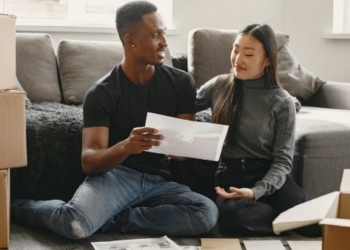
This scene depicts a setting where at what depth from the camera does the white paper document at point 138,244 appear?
2141 mm

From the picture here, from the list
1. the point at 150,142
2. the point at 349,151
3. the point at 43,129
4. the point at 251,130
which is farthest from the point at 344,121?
the point at 43,129

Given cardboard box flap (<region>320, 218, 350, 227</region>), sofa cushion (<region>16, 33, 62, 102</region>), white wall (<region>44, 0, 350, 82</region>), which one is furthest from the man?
white wall (<region>44, 0, 350, 82</region>)

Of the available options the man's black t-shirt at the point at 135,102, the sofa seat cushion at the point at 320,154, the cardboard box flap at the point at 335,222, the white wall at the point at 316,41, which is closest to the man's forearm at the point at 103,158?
the man's black t-shirt at the point at 135,102

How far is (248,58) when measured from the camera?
94.0 inches

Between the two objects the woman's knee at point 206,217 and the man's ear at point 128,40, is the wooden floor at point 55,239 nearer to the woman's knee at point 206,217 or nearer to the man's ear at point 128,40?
the woman's knee at point 206,217

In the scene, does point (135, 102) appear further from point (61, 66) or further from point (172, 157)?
point (61, 66)

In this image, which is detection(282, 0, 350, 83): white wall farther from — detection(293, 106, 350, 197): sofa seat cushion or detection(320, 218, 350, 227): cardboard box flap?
detection(320, 218, 350, 227): cardboard box flap

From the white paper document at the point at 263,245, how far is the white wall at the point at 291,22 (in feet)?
6.50

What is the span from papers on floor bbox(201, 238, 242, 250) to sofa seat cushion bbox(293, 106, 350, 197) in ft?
1.66

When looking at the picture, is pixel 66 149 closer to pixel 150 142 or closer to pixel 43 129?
pixel 43 129

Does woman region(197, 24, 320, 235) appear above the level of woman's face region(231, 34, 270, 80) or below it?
below

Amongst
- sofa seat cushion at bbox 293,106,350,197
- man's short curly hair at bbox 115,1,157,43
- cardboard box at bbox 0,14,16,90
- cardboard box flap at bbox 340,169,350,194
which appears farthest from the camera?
sofa seat cushion at bbox 293,106,350,197

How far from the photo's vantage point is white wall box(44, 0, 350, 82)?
159 inches

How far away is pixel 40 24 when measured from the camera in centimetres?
377
